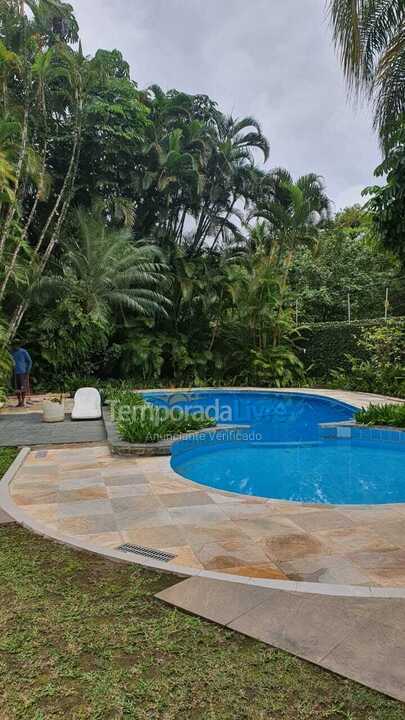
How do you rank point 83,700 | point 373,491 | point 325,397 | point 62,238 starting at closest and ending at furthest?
point 83,700, point 373,491, point 325,397, point 62,238

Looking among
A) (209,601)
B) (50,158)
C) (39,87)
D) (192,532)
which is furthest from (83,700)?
(50,158)

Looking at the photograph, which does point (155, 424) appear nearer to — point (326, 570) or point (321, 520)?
point (321, 520)

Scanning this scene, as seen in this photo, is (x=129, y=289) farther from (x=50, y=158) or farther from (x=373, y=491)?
(x=373, y=491)

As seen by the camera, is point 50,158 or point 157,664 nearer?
point 157,664

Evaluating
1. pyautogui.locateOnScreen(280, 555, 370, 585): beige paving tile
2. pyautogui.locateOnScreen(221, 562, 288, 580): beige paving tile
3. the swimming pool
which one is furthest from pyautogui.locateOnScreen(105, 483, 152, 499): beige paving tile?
pyautogui.locateOnScreen(280, 555, 370, 585): beige paving tile

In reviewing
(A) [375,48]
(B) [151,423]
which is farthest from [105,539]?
(A) [375,48]

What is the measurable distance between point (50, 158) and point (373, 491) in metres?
15.4

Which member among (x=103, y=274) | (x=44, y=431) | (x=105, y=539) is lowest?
(x=105, y=539)

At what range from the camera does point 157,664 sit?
216cm

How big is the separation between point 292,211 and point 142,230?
19.7 ft

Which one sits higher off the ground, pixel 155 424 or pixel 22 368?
pixel 22 368

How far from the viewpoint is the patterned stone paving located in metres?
3.21

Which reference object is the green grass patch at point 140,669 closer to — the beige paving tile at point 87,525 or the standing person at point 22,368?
the beige paving tile at point 87,525

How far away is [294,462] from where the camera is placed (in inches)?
297
